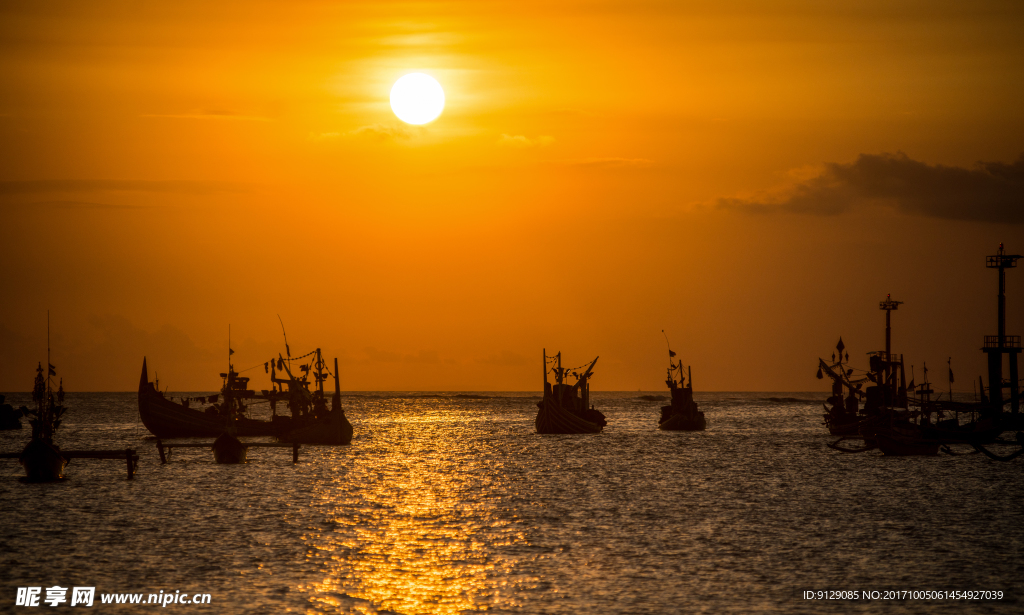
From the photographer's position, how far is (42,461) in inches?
2164

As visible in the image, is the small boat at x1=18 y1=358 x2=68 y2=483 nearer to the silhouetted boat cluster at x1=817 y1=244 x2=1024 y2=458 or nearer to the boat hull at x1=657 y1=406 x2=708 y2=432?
the silhouetted boat cluster at x1=817 y1=244 x2=1024 y2=458

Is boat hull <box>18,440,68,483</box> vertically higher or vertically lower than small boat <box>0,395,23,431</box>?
higher

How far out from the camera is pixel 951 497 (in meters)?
51.1

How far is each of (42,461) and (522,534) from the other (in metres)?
30.8

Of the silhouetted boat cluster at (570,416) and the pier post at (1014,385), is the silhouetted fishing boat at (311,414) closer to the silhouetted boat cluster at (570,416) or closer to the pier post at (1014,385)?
the silhouetted boat cluster at (570,416)

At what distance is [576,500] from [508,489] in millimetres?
7003

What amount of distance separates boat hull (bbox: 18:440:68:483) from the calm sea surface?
1.02m

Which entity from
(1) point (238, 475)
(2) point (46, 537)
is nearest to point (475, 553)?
(2) point (46, 537)

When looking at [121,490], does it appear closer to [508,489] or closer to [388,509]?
[388,509]

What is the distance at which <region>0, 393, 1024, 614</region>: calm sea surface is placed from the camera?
28.3 m

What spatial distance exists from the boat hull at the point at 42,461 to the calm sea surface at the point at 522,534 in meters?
1.02

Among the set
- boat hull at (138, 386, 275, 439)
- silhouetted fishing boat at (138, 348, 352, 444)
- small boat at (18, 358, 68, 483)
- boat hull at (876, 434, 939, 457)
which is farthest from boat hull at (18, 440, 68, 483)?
boat hull at (876, 434, 939, 457)

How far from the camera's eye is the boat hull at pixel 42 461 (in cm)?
5462

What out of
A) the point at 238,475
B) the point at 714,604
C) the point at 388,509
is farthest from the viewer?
the point at 238,475
